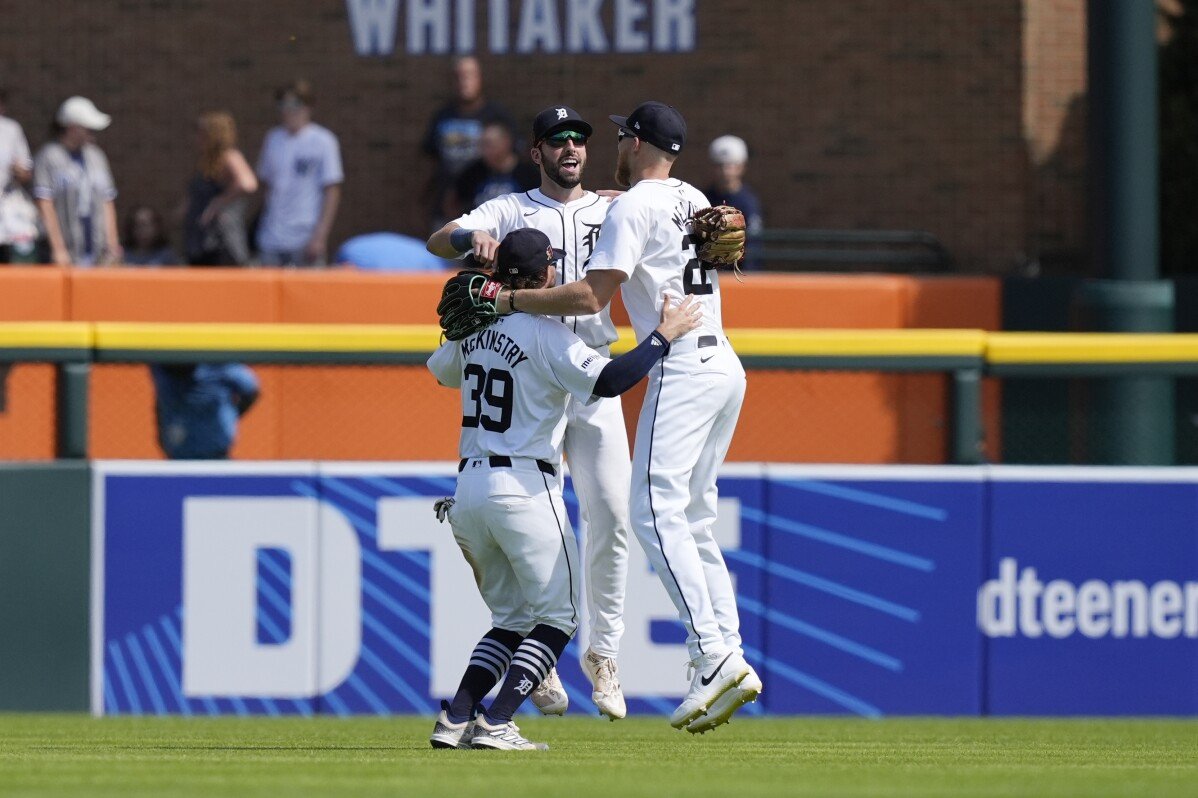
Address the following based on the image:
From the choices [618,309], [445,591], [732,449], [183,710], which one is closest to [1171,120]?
[618,309]

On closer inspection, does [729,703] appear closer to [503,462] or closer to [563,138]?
[503,462]

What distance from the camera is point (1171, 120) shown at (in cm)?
1553

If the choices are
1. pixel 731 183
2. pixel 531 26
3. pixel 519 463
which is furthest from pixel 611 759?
pixel 531 26

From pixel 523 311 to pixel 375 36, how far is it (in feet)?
33.2

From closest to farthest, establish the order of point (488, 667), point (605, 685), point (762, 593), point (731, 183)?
1. point (488, 667)
2. point (605, 685)
3. point (762, 593)
4. point (731, 183)

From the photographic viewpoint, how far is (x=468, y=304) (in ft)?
22.6

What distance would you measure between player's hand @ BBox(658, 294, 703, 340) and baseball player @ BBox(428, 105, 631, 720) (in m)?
0.43

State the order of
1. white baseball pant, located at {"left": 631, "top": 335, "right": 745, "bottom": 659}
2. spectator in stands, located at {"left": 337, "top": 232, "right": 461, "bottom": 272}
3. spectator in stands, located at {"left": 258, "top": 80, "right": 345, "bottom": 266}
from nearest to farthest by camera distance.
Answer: white baseball pant, located at {"left": 631, "top": 335, "right": 745, "bottom": 659} → spectator in stands, located at {"left": 337, "top": 232, "right": 461, "bottom": 272} → spectator in stands, located at {"left": 258, "top": 80, "right": 345, "bottom": 266}

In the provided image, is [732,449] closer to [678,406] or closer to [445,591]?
[445,591]

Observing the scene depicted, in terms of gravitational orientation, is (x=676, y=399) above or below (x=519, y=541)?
above

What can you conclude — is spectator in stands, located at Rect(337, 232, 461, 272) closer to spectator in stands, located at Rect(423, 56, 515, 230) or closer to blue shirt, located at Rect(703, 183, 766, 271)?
spectator in stands, located at Rect(423, 56, 515, 230)

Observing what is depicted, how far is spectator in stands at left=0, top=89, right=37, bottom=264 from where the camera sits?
12.7 metres

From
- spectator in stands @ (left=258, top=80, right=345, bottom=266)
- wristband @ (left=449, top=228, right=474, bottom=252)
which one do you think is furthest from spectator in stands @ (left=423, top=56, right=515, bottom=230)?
wristband @ (left=449, top=228, right=474, bottom=252)

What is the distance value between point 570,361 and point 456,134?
26.8 ft
